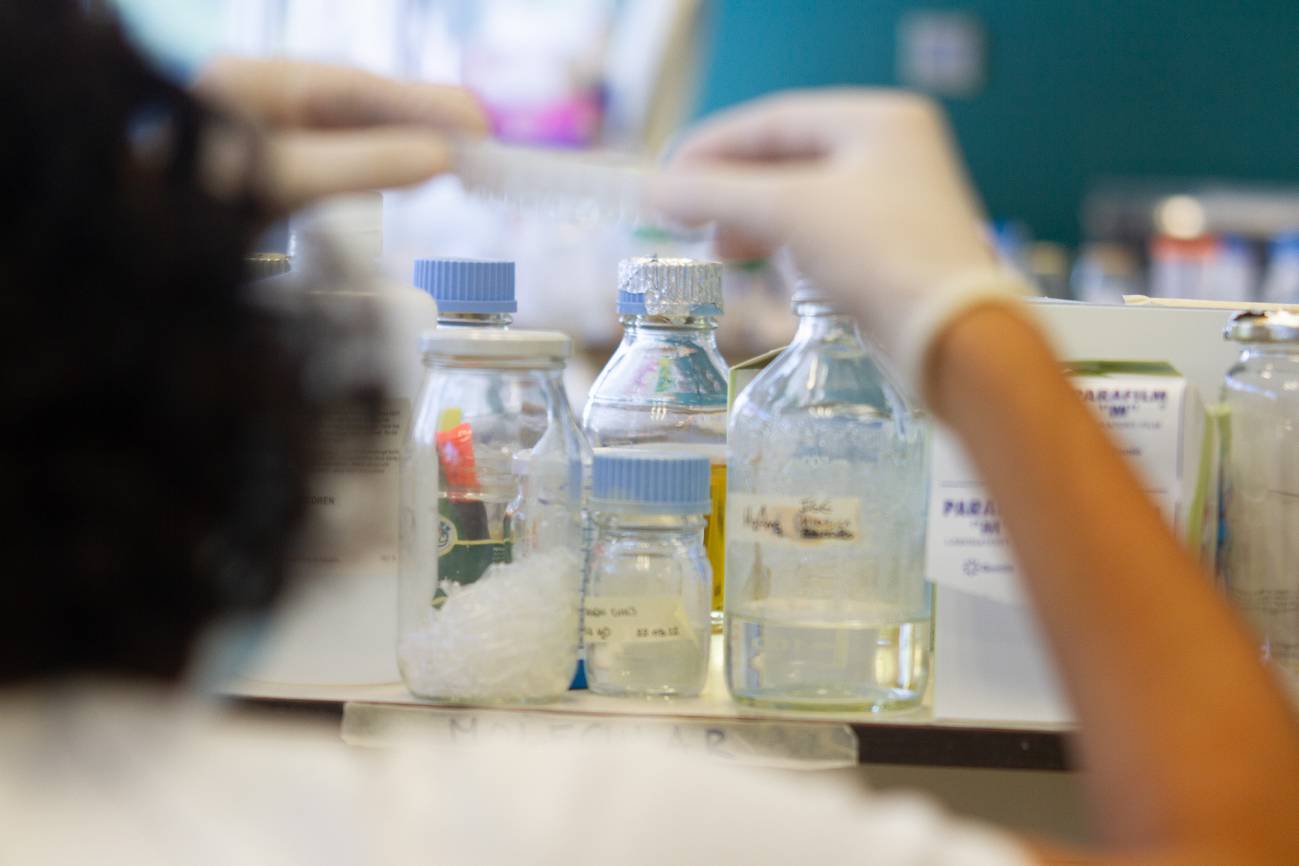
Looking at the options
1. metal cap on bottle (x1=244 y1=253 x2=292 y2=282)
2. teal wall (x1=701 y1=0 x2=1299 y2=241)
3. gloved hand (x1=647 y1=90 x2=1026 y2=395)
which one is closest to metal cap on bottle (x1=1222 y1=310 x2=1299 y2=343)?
gloved hand (x1=647 y1=90 x2=1026 y2=395)

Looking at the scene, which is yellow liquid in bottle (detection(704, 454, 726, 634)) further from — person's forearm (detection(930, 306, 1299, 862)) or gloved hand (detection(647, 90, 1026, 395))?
person's forearm (detection(930, 306, 1299, 862))

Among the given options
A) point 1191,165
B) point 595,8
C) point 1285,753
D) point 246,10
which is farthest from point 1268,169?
point 1285,753

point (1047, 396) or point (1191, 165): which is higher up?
point (1191, 165)

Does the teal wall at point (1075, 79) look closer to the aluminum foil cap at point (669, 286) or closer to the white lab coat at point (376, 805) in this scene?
the aluminum foil cap at point (669, 286)

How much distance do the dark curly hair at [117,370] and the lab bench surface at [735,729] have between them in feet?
1.73

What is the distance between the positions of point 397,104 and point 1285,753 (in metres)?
0.57

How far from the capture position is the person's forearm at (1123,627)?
24.6 inches

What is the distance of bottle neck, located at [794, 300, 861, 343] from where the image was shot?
1100 millimetres

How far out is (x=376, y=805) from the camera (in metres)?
0.54

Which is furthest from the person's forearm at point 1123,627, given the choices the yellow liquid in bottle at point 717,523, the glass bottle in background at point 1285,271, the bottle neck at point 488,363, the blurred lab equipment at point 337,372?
the glass bottle in background at point 1285,271

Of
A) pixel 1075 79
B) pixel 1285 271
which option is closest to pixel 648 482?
pixel 1285 271

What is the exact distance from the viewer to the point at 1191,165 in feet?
21.5

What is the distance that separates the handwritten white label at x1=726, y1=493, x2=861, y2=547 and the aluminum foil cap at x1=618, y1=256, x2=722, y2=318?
0.25 m

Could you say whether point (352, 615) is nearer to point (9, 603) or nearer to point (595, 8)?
point (9, 603)
